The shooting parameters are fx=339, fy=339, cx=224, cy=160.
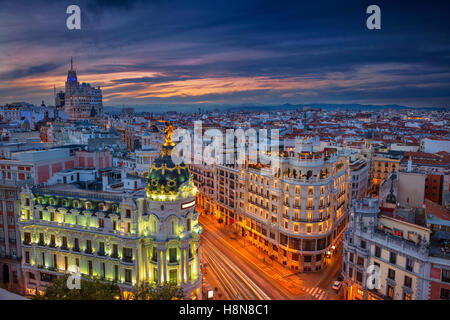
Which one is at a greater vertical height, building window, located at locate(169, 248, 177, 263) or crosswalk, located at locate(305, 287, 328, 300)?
building window, located at locate(169, 248, 177, 263)

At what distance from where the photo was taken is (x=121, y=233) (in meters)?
44.8

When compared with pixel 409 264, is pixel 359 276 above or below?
below

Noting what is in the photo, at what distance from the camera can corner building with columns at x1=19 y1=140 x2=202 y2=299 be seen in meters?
43.7

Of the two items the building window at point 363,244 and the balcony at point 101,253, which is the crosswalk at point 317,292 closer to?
the building window at point 363,244

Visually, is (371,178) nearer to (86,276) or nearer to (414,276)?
(414,276)

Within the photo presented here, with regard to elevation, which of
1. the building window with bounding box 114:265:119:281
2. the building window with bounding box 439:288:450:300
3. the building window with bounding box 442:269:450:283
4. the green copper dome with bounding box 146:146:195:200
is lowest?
the building window with bounding box 114:265:119:281

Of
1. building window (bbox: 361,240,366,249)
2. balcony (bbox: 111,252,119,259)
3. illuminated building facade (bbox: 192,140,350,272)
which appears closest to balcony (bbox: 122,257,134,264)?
balcony (bbox: 111,252,119,259)

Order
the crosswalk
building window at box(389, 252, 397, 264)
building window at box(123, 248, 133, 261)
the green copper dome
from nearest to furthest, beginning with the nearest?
building window at box(389, 252, 397, 264)
the green copper dome
building window at box(123, 248, 133, 261)
the crosswalk

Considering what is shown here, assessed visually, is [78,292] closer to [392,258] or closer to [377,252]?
[377,252]

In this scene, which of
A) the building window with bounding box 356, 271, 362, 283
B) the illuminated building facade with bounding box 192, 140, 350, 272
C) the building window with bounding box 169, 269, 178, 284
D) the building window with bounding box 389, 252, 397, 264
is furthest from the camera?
the illuminated building facade with bounding box 192, 140, 350, 272

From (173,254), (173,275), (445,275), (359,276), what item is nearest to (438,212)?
(445,275)

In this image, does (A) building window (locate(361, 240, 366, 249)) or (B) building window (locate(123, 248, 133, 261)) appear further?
(A) building window (locate(361, 240, 366, 249))

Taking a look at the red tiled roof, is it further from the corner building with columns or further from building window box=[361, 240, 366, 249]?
the corner building with columns

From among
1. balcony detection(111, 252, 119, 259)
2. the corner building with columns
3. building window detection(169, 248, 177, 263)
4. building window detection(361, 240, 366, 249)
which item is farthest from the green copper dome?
building window detection(361, 240, 366, 249)
